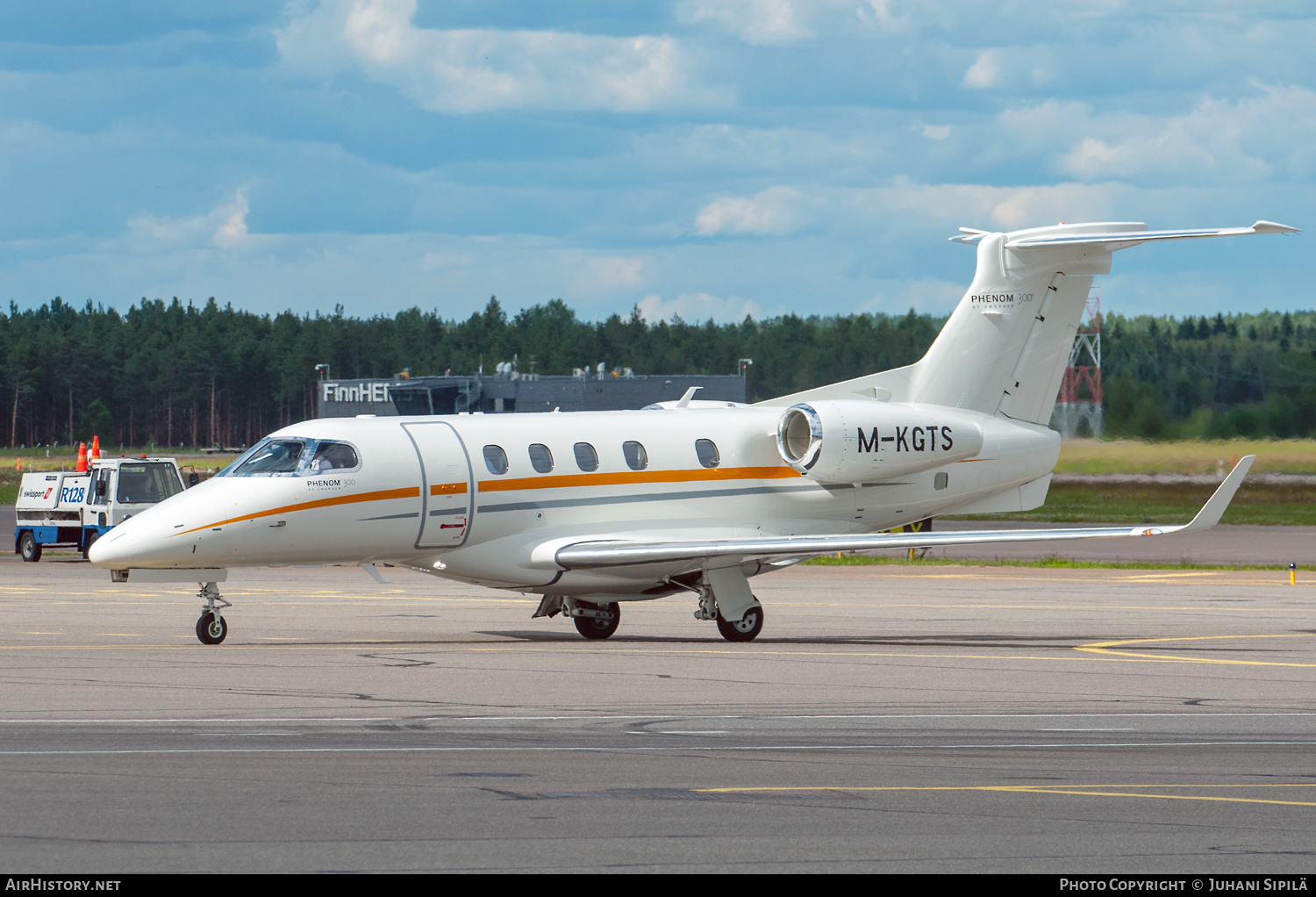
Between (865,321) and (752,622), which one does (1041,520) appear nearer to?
(752,622)

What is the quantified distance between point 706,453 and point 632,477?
138cm

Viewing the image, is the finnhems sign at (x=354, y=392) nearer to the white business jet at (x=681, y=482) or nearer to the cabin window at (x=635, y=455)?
the white business jet at (x=681, y=482)

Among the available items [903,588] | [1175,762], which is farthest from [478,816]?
[903,588]

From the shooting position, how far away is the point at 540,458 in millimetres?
23125

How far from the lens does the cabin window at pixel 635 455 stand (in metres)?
23.8

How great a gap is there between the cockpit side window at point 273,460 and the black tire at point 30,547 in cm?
2455

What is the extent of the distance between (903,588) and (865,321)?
444ft

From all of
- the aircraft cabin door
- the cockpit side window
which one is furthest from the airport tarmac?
the cockpit side window

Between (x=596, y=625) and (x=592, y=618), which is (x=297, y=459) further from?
(x=596, y=625)

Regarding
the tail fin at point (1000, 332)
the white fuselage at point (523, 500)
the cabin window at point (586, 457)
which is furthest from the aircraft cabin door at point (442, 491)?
the tail fin at point (1000, 332)

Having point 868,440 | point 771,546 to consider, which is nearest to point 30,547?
point 868,440

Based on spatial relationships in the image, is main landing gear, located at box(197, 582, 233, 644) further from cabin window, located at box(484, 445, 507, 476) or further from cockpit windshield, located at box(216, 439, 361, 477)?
cabin window, located at box(484, 445, 507, 476)

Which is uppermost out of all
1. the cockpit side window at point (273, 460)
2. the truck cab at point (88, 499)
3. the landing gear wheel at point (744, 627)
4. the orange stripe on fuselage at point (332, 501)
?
the cockpit side window at point (273, 460)

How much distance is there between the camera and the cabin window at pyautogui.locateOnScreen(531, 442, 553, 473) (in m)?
23.1
